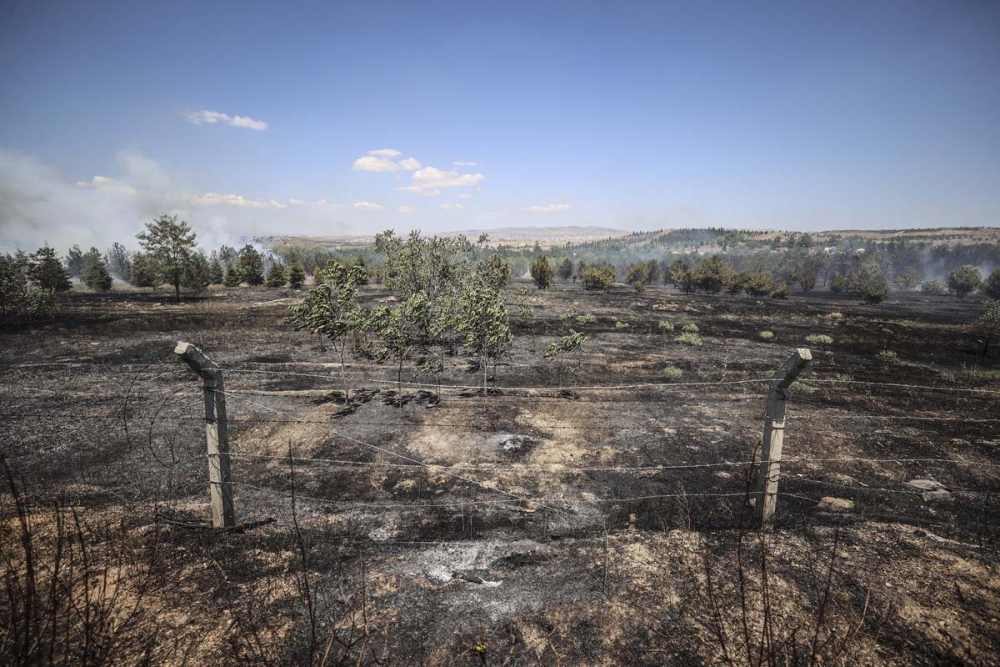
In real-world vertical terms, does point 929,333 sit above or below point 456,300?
below

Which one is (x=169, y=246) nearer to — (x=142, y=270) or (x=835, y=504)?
(x=142, y=270)

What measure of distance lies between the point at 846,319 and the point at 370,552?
60.3 metres

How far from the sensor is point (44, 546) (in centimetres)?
569

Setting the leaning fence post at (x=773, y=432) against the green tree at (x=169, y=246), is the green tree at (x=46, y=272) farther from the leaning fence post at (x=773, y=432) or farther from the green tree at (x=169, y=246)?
the leaning fence post at (x=773, y=432)

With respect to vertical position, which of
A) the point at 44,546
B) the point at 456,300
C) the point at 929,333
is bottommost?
the point at 929,333

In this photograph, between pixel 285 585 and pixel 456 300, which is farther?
pixel 456 300

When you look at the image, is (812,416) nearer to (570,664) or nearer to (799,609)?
(799,609)

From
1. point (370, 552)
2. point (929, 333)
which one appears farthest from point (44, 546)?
point (929, 333)

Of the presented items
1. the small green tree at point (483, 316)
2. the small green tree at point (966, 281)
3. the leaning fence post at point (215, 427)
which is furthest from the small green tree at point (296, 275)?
the small green tree at point (966, 281)

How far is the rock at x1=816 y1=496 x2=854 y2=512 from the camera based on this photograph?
8.26 metres

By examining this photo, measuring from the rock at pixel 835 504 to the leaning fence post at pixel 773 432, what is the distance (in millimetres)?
3583

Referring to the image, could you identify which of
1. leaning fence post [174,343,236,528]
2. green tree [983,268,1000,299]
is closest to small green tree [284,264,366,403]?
leaning fence post [174,343,236,528]

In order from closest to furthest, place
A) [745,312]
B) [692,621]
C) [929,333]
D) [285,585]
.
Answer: [692,621], [285,585], [929,333], [745,312]

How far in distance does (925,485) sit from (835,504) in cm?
307
